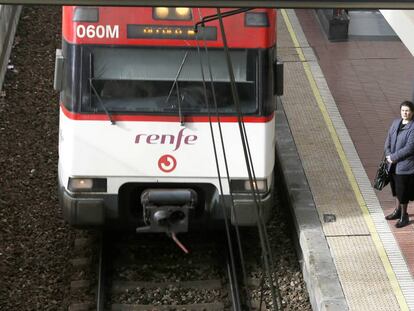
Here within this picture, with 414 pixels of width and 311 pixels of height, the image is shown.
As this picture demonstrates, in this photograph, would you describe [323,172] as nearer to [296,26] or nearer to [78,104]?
[78,104]

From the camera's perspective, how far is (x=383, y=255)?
29.7 ft

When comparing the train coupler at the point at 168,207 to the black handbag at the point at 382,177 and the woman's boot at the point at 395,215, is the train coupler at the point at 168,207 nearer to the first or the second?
the black handbag at the point at 382,177

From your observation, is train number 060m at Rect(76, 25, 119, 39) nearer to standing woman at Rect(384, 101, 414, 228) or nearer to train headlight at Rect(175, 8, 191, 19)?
train headlight at Rect(175, 8, 191, 19)

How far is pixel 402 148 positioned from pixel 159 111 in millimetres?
2596

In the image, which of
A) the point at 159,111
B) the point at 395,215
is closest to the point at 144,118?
the point at 159,111

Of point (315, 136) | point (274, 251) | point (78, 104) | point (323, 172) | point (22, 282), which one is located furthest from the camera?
point (315, 136)

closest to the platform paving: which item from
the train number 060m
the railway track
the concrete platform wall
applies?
the railway track

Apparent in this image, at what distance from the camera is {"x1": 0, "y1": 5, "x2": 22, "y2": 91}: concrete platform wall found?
538 inches

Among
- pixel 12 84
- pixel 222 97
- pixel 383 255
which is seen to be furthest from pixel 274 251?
pixel 12 84

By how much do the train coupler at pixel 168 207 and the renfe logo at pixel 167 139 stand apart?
1.53 feet

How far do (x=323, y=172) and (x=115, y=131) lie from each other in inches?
128

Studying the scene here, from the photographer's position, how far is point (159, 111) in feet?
27.3

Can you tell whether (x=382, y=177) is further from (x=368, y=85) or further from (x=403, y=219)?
(x=368, y=85)

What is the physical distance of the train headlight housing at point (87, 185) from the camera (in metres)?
8.45
